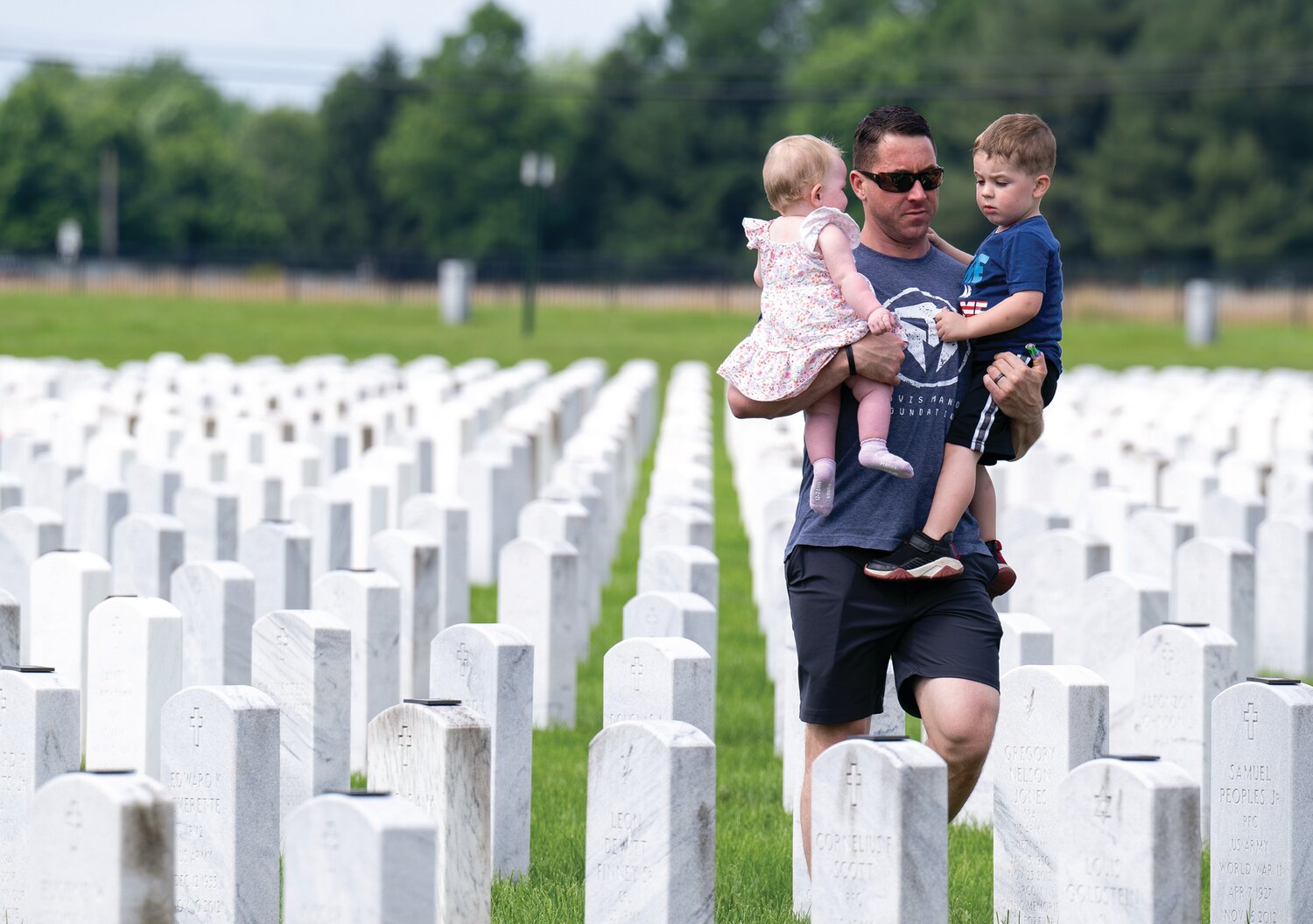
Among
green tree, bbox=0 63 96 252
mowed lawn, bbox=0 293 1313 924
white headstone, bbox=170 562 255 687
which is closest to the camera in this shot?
mowed lawn, bbox=0 293 1313 924

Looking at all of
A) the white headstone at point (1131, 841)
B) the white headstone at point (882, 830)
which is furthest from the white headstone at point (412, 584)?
the white headstone at point (1131, 841)

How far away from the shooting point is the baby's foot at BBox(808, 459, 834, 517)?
12.3 ft

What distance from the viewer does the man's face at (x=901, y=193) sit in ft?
12.1

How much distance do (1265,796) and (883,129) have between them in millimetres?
1508

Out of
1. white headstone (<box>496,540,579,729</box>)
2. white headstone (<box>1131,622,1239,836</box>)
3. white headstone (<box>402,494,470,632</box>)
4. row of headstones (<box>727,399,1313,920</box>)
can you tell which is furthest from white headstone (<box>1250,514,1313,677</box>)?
white headstone (<box>402,494,470,632</box>)

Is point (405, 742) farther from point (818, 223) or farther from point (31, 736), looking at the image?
point (818, 223)

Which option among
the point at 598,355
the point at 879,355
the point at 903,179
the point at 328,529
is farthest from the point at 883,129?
the point at 598,355

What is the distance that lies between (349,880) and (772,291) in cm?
165

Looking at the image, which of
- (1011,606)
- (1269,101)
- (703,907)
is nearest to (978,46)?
(1269,101)

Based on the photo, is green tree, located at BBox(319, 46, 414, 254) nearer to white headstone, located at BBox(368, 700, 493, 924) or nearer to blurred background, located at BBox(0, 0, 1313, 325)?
blurred background, located at BBox(0, 0, 1313, 325)

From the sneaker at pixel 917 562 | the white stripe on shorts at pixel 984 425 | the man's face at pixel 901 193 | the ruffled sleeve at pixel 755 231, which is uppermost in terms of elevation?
the man's face at pixel 901 193

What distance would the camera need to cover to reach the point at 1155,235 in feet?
170

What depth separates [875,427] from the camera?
12.1 feet

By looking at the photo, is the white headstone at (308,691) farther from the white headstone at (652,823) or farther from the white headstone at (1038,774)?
the white headstone at (1038,774)
